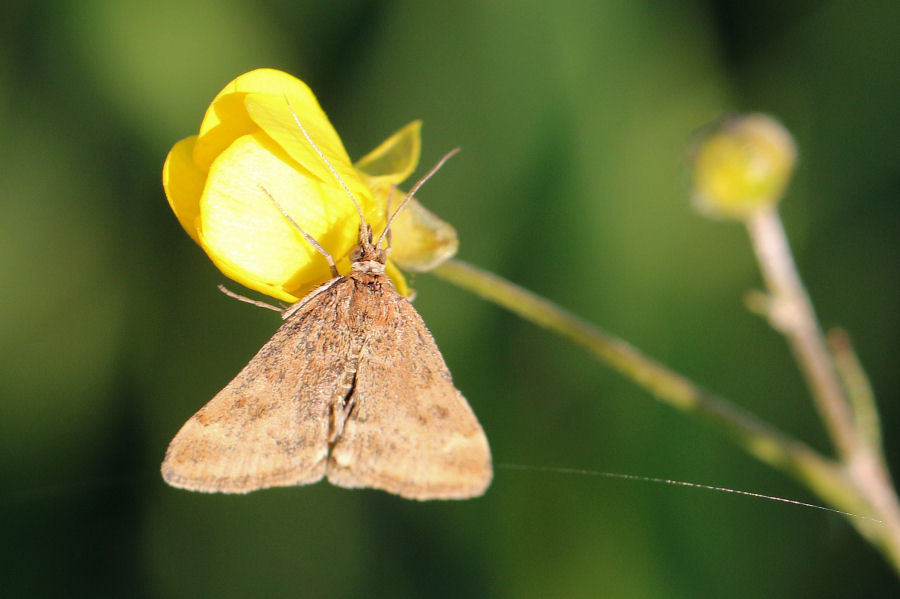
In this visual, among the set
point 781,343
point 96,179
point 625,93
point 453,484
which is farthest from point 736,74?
point 96,179

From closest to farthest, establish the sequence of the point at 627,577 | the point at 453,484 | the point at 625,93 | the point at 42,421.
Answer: the point at 453,484
the point at 627,577
the point at 42,421
the point at 625,93

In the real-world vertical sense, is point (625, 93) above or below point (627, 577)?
above

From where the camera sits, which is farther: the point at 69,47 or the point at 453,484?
the point at 69,47

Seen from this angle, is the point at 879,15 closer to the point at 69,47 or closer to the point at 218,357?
the point at 218,357

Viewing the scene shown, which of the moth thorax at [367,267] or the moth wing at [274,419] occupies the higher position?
the moth thorax at [367,267]

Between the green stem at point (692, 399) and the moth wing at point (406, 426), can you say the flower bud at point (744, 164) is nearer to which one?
the green stem at point (692, 399)

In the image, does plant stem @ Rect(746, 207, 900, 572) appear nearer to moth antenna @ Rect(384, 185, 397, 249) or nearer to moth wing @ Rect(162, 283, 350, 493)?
moth antenna @ Rect(384, 185, 397, 249)

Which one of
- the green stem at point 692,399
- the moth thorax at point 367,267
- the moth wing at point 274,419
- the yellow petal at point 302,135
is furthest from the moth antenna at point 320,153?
the green stem at point 692,399

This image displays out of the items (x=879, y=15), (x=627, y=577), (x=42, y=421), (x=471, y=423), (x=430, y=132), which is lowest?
(x=42, y=421)

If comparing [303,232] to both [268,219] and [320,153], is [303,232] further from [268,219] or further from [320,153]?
[320,153]
